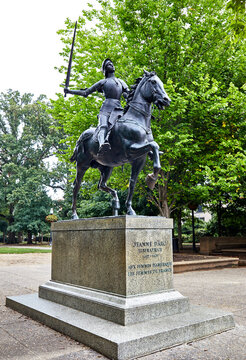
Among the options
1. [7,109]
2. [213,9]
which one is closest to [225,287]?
[213,9]

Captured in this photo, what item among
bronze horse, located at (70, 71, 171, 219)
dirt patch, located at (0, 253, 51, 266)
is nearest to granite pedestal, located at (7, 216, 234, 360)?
bronze horse, located at (70, 71, 171, 219)

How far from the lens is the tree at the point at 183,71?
15625mm

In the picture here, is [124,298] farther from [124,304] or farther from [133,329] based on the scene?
[133,329]

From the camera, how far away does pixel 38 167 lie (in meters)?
49.0

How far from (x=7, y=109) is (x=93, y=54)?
36069 millimetres

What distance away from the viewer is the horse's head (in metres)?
6.37

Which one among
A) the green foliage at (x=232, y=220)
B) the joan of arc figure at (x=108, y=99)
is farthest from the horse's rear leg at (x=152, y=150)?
the green foliage at (x=232, y=220)

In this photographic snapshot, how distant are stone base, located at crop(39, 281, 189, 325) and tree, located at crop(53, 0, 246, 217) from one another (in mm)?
9787

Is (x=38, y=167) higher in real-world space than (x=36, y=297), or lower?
higher

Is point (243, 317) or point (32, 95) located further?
point (32, 95)

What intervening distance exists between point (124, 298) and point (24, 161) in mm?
46243

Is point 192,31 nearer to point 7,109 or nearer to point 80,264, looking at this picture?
point 80,264

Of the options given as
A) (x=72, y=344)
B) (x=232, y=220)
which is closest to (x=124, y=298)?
(x=72, y=344)

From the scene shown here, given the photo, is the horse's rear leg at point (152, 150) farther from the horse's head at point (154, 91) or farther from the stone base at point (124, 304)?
the stone base at point (124, 304)
